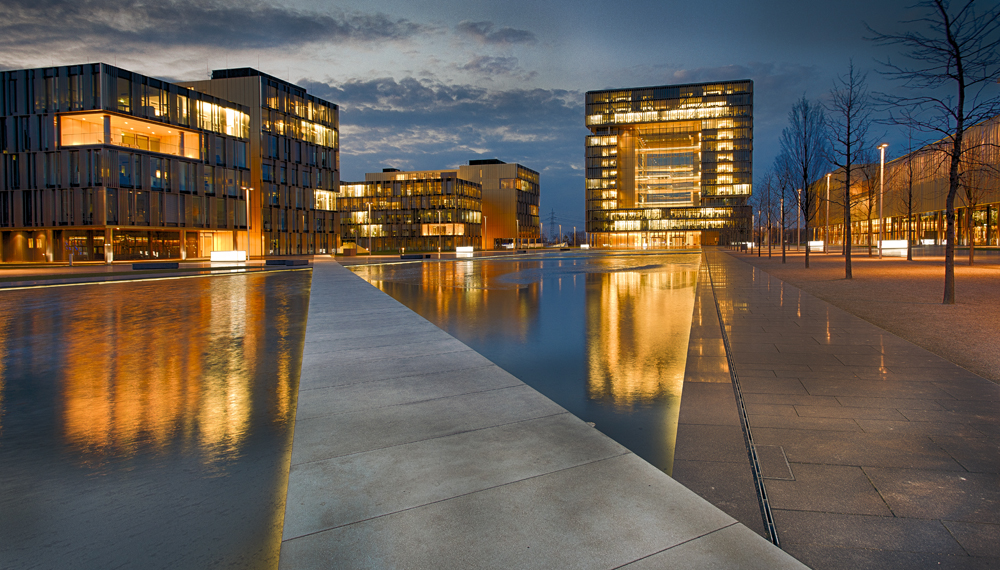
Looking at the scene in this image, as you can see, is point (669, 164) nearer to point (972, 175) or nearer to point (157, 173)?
point (972, 175)

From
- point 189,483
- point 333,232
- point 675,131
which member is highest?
point 675,131

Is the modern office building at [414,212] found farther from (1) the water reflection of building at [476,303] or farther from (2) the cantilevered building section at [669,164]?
(1) the water reflection of building at [476,303]

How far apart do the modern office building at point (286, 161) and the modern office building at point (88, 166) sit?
11282 mm

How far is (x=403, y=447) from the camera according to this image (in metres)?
4.37

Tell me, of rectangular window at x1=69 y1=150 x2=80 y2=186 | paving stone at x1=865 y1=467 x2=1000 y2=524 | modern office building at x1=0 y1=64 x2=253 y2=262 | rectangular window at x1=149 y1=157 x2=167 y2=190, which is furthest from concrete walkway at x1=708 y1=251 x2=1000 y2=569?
rectangular window at x1=69 y1=150 x2=80 y2=186

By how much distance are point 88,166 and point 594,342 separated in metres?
54.7

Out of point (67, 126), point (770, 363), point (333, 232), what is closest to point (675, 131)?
point (333, 232)

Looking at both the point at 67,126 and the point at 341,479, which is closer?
the point at 341,479

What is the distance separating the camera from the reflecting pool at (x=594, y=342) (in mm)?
5746

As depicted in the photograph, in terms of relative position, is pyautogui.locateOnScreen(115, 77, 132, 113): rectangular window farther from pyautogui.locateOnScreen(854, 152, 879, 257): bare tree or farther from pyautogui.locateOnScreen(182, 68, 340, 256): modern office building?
pyautogui.locateOnScreen(854, 152, 879, 257): bare tree

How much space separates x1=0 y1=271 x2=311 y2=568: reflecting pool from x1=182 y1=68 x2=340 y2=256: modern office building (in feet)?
196

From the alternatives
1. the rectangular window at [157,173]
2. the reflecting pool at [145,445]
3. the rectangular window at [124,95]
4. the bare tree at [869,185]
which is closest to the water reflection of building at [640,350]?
the reflecting pool at [145,445]

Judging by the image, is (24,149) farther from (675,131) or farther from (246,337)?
(675,131)

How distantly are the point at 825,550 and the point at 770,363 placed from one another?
5.03m
